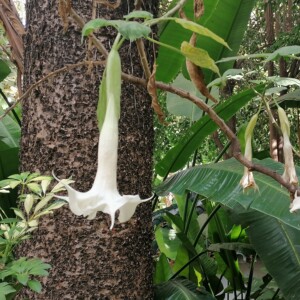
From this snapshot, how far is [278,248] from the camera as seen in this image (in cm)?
113

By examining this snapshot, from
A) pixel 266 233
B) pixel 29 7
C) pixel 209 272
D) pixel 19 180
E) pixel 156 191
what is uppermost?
pixel 29 7

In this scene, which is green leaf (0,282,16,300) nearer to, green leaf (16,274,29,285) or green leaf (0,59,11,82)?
green leaf (16,274,29,285)

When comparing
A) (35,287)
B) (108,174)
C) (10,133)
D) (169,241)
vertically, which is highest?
(108,174)

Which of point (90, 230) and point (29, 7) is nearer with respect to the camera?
point (90, 230)

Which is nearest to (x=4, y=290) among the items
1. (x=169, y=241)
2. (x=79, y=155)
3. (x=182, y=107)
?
(x=79, y=155)

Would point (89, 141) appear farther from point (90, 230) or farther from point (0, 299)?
point (0, 299)

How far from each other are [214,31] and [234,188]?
561 millimetres

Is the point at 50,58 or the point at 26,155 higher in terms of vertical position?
the point at 50,58

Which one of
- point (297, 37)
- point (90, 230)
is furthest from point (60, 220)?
point (297, 37)

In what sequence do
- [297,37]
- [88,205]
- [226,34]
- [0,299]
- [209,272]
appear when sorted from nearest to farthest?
[88,205]
[0,299]
[226,34]
[209,272]
[297,37]

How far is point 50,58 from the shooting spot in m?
1.08

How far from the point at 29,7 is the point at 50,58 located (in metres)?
0.15

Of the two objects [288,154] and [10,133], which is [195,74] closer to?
[288,154]

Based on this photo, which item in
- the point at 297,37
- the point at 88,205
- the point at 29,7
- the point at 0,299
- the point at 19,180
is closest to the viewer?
the point at 88,205
